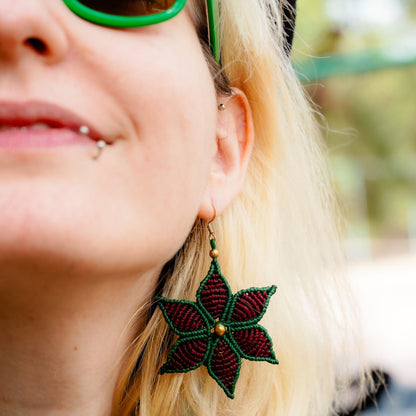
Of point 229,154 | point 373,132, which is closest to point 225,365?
point 229,154

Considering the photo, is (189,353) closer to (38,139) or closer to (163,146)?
(163,146)

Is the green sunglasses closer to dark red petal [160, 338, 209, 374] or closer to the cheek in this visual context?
the cheek

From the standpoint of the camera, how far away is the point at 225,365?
1.38 meters

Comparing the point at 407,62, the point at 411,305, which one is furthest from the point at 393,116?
the point at 407,62

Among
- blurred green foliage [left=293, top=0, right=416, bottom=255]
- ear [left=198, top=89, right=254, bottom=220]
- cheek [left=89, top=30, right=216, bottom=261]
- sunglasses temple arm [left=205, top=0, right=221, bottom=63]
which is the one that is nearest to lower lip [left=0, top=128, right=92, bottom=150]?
cheek [left=89, top=30, right=216, bottom=261]

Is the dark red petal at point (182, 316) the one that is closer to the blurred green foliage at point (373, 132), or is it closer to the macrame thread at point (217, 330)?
the macrame thread at point (217, 330)

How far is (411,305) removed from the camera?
796 cm

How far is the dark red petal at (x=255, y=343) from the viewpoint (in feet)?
4.55

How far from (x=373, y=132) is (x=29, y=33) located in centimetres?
1151

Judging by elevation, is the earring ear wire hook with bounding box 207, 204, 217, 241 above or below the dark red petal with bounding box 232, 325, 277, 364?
above

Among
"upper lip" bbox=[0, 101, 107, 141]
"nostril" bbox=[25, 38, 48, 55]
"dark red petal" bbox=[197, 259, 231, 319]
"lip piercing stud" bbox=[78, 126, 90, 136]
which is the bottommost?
"dark red petal" bbox=[197, 259, 231, 319]

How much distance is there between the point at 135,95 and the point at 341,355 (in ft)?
4.34

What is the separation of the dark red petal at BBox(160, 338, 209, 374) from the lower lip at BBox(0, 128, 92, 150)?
595 mm

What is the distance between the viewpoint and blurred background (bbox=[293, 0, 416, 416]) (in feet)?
12.9
